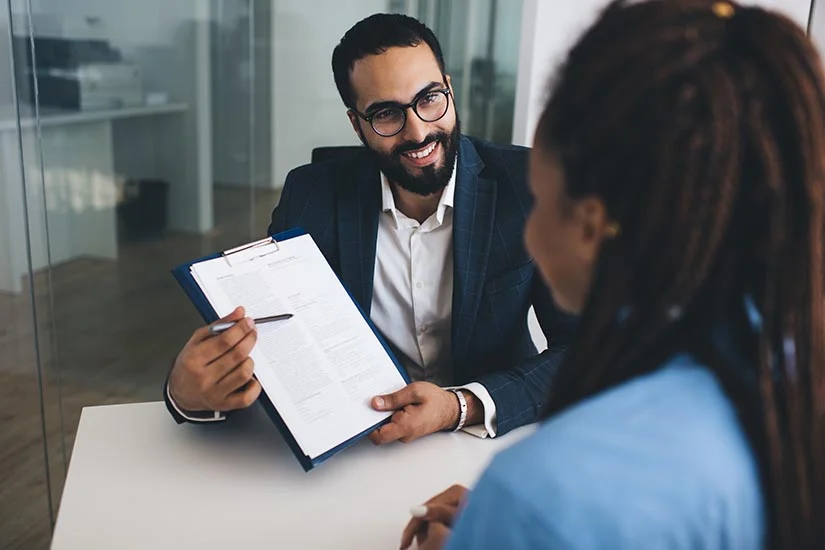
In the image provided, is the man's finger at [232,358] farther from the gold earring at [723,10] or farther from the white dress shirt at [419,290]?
the gold earring at [723,10]

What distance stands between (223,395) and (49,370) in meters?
1.91

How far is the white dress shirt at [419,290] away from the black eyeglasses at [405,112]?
0.34 ft

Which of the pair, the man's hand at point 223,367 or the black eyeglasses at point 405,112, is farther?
the black eyeglasses at point 405,112

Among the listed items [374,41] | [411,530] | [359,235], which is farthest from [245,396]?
[374,41]

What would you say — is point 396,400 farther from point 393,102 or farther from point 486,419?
point 393,102

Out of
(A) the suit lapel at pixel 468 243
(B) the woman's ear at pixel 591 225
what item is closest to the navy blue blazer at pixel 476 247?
(A) the suit lapel at pixel 468 243

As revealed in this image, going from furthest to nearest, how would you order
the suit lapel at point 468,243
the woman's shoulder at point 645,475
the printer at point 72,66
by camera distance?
the printer at point 72,66 < the suit lapel at point 468,243 < the woman's shoulder at point 645,475

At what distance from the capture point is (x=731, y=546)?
532 millimetres

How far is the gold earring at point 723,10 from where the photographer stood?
562mm

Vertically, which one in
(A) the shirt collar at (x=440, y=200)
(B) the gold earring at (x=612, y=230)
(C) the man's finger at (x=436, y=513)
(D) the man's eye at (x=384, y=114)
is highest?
(B) the gold earring at (x=612, y=230)

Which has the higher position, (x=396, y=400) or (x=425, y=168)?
(x=425, y=168)

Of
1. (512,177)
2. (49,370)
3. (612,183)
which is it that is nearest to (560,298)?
(612,183)

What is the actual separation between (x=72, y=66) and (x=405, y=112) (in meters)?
1.55

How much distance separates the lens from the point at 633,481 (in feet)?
1.69
